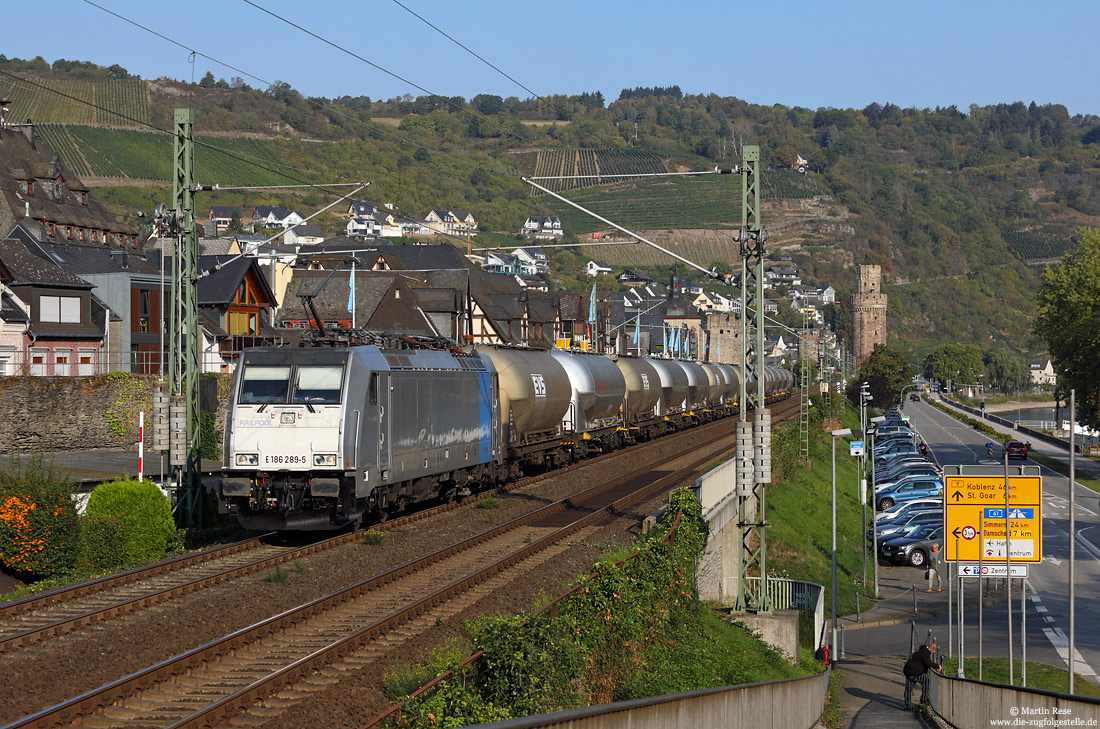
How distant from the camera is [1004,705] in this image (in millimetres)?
19391

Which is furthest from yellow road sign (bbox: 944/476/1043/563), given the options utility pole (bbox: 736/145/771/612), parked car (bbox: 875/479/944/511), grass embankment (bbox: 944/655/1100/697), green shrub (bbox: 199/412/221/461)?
parked car (bbox: 875/479/944/511)

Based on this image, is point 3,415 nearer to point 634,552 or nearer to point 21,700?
point 634,552

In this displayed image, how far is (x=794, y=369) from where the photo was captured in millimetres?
168500

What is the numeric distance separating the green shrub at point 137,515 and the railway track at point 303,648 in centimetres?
530

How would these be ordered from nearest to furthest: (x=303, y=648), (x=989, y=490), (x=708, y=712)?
(x=708, y=712) < (x=303, y=648) < (x=989, y=490)

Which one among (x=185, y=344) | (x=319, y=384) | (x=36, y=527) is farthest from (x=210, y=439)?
(x=36, y=527)

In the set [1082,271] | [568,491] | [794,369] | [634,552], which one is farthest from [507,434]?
[794,369]

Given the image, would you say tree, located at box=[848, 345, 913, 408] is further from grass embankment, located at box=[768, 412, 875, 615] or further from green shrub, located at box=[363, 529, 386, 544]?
green shrub, located at box=[363, 529, 386, 544]

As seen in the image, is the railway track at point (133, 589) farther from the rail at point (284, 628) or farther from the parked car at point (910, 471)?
the parked car at point (910, 471)

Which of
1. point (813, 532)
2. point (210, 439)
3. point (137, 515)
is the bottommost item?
point (813, 532)

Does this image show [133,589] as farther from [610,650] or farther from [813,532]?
[813,532]

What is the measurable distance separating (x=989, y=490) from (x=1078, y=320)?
189 ft

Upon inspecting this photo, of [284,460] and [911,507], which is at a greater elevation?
[284,460]

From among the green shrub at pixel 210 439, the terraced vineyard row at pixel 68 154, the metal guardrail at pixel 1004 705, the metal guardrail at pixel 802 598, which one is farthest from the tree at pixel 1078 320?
the terraced vineyard row at pixel 68 154
